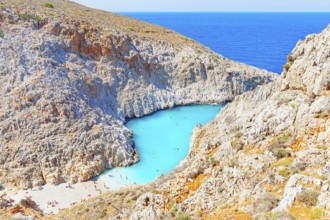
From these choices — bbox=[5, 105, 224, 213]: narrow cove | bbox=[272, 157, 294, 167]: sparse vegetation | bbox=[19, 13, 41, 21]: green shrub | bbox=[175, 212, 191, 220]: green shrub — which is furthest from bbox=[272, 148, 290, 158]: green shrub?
bbox=[19, 13, 41, 21]: green shrub

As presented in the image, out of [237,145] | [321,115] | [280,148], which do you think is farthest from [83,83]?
[321,115]

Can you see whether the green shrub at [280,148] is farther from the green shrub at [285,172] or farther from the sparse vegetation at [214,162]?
the sparse vegetation at [214,162]

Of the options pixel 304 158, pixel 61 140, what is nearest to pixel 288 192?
pixel 304 158

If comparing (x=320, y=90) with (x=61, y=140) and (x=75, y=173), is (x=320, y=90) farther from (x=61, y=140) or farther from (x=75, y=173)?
(x=61, y=140)

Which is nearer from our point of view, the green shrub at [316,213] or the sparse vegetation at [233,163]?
the green shrub at [316,213]

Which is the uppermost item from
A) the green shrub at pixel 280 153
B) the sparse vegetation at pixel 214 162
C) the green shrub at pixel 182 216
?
the green shrub at pixel 280 153

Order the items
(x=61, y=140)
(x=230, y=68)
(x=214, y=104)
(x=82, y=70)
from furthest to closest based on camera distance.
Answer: (x=230, y=68), (x=214, y=104), (x=82, y=70), (x=61, y=140)

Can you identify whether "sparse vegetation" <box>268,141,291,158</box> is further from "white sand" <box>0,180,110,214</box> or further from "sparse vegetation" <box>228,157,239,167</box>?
"white sand" <box>0,180,110,214</box>

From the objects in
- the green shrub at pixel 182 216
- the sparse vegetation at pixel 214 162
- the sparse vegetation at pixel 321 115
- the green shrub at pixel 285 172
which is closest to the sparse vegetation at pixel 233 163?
the sparse vegetation at pixel 214 162

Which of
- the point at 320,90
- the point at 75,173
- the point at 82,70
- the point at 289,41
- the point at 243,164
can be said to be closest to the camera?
the point at 243,164
